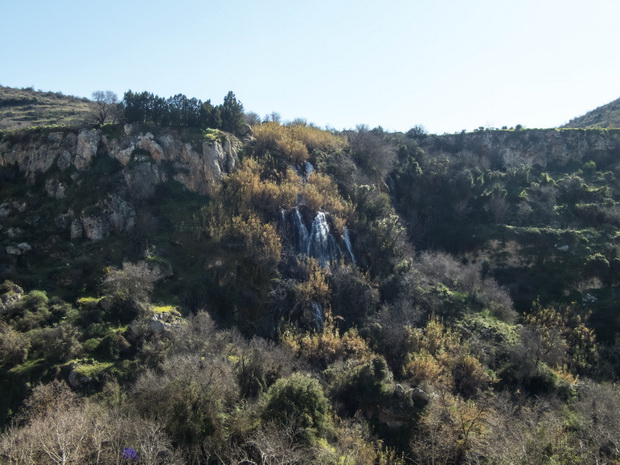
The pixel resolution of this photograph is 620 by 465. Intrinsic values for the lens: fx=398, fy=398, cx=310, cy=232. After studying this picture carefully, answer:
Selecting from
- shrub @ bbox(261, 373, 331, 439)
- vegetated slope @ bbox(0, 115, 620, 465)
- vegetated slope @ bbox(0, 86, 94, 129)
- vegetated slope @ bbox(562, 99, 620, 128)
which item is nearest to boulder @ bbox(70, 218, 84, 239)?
vegetated slope @ bbox(0, 115, 620, 465)

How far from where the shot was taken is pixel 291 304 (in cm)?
2914

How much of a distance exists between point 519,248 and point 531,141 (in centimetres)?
2771

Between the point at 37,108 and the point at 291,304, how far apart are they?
6075 centimetres

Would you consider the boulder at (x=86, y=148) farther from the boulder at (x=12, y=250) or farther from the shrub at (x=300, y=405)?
the shrub at (x=300, y=405)

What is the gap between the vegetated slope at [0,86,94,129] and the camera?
54.1 metres

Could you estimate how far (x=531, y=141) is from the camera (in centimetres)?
6069

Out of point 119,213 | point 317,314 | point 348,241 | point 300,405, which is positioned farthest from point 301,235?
point 300,405

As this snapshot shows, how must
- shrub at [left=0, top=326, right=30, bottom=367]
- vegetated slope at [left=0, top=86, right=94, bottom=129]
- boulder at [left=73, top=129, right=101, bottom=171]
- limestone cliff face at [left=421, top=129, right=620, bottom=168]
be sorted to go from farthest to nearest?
limestone cliff face at [left=421, top=129, right=620, bottom=168] < vegetated slope at [left=0, top=86, right=94, bottom=129] < boulder at [left=73, top=129, right=101, bottom=171] < shrub at [left=0, top=326, right=30, bottom=367]

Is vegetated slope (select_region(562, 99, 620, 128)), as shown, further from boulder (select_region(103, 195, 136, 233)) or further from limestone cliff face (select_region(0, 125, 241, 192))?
boulder (select_region(103, 195, 136, 233))

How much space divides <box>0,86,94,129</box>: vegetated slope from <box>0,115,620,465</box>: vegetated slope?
21815 millimetres

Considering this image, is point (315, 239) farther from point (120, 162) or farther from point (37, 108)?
point (37, 108)

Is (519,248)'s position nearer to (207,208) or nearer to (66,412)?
(207,208)

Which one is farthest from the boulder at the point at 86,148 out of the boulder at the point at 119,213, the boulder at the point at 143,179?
the boulder at the point at 119,213

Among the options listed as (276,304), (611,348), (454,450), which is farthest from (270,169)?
(611,348)
